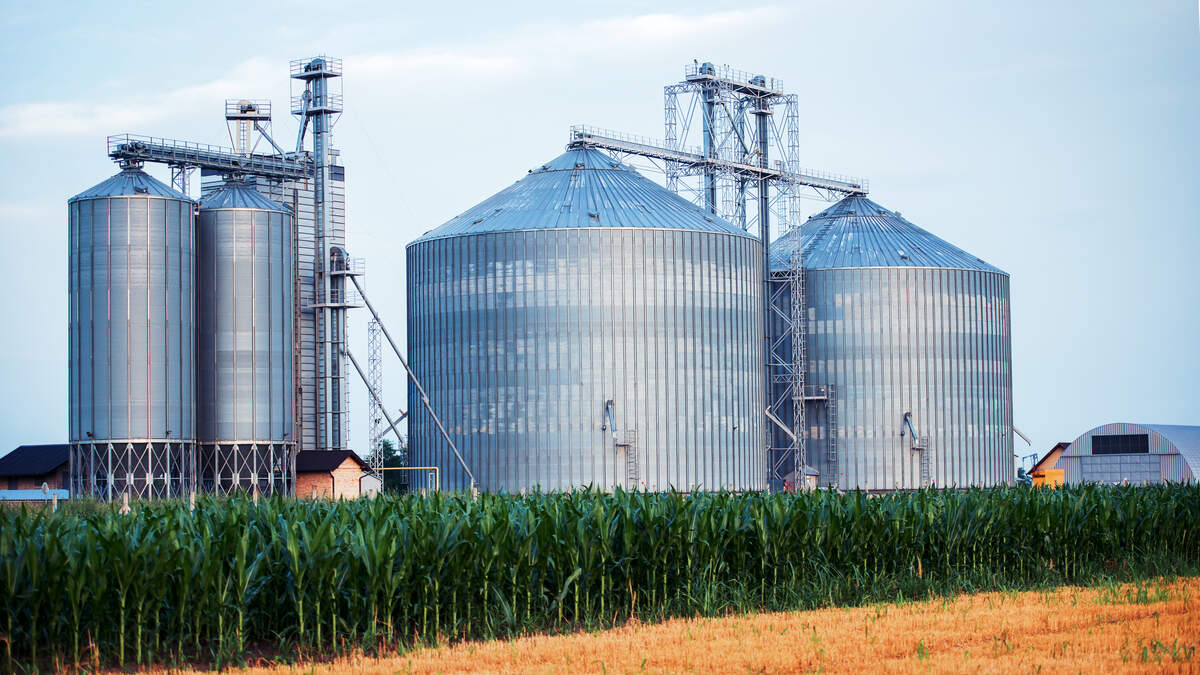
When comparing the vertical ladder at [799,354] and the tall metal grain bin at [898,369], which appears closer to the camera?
the vertical ladder at [799,354]

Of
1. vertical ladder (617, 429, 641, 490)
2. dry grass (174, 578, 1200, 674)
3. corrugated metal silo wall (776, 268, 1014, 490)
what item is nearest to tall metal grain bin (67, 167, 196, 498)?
vertical ladder (617, 429, 641, 490)

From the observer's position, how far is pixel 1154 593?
1157 inches

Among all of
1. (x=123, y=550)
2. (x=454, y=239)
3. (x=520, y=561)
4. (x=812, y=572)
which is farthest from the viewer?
(x=454, y=239)

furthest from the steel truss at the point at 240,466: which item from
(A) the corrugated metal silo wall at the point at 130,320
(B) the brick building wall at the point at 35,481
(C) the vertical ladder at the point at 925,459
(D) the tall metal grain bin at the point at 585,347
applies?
(C) the vertical ladder at the point at 925,459

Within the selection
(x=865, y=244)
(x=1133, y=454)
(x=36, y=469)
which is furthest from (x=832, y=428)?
(x=36, y=469)

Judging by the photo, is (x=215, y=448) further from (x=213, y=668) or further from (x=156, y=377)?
(x=213, y=668)

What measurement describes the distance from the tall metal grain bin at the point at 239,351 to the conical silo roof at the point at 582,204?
12.4 m

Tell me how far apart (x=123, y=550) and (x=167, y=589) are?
0.97 metres

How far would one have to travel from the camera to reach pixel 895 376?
82.1m

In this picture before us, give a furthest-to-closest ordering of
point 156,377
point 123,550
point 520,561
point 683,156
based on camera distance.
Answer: point 683,156 → point 156,377 → point 520,561 → point 123,550

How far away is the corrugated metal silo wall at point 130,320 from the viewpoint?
5956cm

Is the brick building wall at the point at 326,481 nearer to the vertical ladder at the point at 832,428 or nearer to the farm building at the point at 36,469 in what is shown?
the farm building at the point at 36,469

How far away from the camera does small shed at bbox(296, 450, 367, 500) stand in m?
67.1

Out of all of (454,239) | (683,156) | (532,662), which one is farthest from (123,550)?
(683,156)
